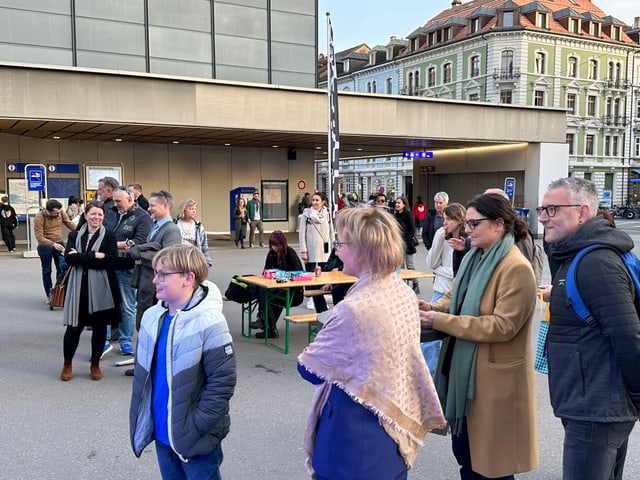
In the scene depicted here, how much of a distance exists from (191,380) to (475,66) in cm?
5905

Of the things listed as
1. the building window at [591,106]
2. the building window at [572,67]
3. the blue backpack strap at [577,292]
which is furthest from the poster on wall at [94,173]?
the building window at [591,106]

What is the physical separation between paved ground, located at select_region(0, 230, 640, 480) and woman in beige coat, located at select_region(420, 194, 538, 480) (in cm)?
118

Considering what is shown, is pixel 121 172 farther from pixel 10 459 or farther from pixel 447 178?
pixel 10 459

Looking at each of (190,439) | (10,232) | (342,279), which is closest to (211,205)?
(10,232)

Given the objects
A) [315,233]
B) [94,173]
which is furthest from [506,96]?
[315,233]

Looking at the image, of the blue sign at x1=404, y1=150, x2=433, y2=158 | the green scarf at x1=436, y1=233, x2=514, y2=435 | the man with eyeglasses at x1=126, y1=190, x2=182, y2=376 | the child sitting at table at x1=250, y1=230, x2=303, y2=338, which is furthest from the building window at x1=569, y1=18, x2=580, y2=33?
the green scarf at x1=436, y1=233, x2=514, y2=435

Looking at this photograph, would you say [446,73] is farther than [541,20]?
Yes

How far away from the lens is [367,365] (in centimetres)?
215

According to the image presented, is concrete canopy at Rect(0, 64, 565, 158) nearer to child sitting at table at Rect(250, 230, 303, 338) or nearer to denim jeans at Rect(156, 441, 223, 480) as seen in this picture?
child sitting at table at Rect(250, 230, 303, 338)

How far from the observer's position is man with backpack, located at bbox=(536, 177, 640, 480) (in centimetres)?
244

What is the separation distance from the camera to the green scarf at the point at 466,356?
2.83m

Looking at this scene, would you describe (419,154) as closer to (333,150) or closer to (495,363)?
(333,150)

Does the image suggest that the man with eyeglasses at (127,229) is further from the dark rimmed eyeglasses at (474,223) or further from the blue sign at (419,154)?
the blue sign at (419,154)

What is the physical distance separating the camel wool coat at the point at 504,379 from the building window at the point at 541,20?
59739mm
